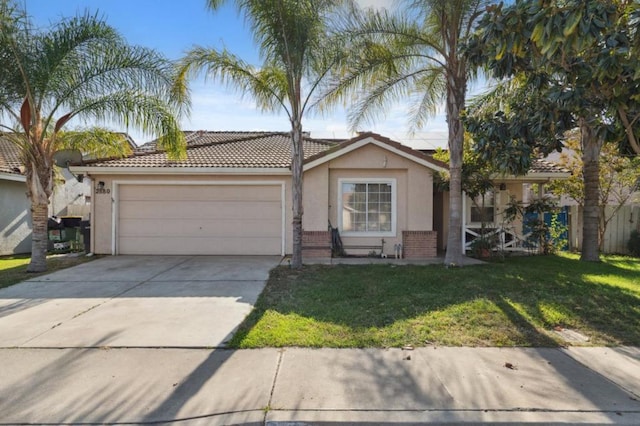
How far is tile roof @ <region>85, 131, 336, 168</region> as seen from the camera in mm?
11664

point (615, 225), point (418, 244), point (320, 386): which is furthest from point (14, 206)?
point (615, 225)

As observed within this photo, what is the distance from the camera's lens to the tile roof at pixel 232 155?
1166 cm

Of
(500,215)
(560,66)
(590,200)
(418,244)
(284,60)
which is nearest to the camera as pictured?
(560,66)

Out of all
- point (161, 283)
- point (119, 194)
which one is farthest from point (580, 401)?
point (119, 194)

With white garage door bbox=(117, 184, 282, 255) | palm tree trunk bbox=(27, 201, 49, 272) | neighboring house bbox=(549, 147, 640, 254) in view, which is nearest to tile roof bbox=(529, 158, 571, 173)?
neighboring house bbox=(549, 147, 640, 254)

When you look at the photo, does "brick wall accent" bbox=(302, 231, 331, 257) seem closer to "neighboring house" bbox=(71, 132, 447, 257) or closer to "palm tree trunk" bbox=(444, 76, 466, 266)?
"neighboring house" bbox=(71, 132, 447, 257)

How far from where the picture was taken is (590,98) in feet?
16.3

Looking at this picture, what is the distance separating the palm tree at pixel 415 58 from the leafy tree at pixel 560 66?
3274 millimetres

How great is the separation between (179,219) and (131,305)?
597cm

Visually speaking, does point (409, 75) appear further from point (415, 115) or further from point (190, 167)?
point (190, 167)

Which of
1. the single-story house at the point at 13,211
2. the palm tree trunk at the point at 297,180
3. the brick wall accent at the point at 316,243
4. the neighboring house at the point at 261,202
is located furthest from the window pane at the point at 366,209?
the single-story house at the point at 13,211

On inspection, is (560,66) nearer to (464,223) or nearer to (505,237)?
(464,223)

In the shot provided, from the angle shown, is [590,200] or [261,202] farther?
[261,202]

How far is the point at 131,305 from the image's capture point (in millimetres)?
6473
